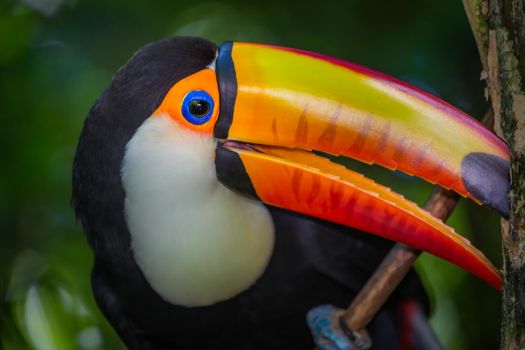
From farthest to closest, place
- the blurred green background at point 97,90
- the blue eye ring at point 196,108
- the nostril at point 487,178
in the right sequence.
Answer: the blurred green background at point 97,90
the blue eye ring at point 196,108
the nostril at point 487,178

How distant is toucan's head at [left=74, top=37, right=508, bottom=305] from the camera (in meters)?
2.11

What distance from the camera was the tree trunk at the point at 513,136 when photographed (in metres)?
1.69

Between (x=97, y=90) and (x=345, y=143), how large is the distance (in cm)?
192

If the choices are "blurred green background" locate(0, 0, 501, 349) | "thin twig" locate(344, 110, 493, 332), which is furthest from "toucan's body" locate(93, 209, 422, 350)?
"blurred green background" locate(0, 0, 501, 349)

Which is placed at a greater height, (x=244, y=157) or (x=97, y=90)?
(x=244, y=157)

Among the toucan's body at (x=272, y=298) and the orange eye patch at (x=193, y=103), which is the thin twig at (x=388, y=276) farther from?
the orange eye patch at (x=193, y=103)

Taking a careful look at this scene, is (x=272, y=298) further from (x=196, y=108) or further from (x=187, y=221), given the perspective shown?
(x=196, y=108)

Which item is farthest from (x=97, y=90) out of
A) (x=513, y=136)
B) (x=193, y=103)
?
(x=513, y=136)

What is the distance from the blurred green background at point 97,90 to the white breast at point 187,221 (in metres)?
1.19

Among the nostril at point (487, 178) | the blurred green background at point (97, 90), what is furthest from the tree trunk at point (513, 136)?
the blurred green background at point (97, 90)

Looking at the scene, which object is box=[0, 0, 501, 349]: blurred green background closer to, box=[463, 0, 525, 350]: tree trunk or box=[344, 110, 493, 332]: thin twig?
box=[344, 110, 493, 332]: thin twig

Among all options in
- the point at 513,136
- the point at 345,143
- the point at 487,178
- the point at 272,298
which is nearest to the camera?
the point at 513,136

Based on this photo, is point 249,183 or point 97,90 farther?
point 97,90

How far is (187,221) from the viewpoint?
8.33 ft
